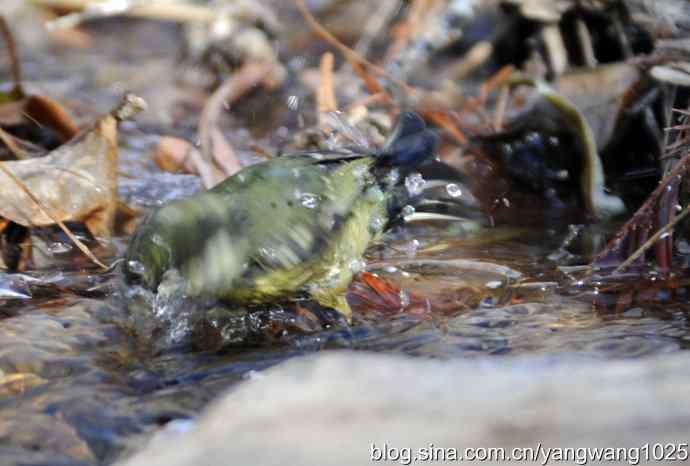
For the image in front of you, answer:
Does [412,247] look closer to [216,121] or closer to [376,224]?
[376,224]

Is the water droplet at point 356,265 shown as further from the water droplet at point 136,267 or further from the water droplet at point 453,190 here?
the water droplet at point 453,190

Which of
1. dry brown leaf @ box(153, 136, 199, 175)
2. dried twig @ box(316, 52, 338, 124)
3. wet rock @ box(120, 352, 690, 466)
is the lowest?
wet rock @ box(120, 352, 690, 466)

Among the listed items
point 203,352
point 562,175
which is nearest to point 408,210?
point 203,352

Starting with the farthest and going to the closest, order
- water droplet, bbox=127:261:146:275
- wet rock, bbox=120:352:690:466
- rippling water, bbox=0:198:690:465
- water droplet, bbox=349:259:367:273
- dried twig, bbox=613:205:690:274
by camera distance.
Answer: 1. water droplet, bbox=349:259:367:273
2. dried twig, bbox=613:205:690:274
3. water droplet, bbox=127:261:146:275
4. rippling water, bbox=0:198:690:465
5. wet rock, bbox=120:352:690:466

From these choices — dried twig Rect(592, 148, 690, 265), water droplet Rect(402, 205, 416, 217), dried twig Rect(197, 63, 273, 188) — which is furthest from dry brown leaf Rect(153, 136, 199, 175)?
dried twig Rect(592, 148, 690, 265)

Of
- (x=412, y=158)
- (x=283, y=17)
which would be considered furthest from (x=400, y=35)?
(x=412, y=158)

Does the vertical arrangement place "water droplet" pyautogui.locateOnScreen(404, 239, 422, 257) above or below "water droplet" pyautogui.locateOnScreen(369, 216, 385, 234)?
below

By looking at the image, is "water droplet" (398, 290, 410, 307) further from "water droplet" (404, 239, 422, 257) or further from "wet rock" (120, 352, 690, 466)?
"wet rock" (120, 352, 690, 466)
